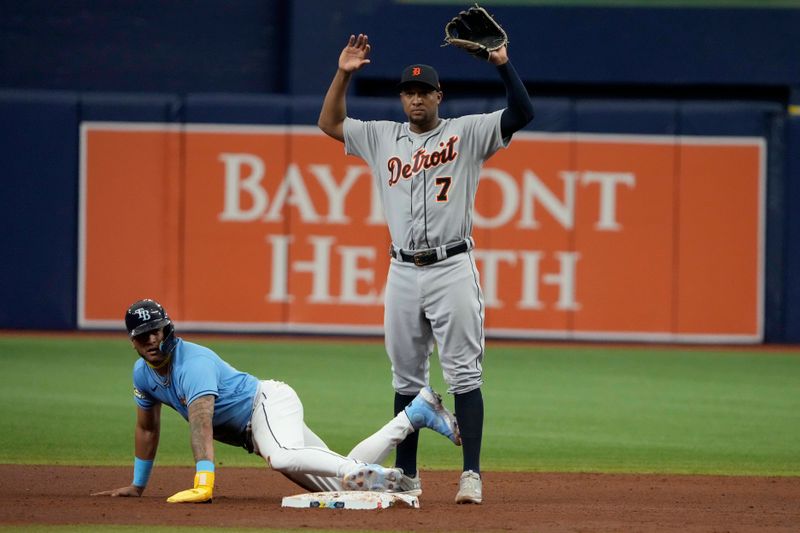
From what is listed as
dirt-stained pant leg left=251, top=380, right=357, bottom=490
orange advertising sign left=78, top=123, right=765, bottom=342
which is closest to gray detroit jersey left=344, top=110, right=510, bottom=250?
dirt-stained pant leg left=251, top=380, right=357, bottom=490

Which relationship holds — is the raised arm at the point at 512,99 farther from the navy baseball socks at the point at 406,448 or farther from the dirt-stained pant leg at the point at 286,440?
the dirt-stained pant leg at the point at 286,440

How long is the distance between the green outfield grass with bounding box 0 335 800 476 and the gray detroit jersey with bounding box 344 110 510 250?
6.89ft

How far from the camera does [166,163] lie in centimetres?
1512

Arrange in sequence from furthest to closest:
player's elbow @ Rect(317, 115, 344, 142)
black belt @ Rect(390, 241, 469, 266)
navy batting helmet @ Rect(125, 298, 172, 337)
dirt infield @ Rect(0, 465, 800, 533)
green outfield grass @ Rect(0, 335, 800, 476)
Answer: green outfield grass @ Rect(0, 335, 800, 476) → player's elbow @ Rect(317, 115, 344, 142) → black belt @ Rect(390, 241, 469, 266) → navy batting helmet @ Rect(125, 298, 172, 337) → dirt infield @ Rect(0, 465, 800, 533)

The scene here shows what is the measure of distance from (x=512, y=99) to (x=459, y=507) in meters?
1.78

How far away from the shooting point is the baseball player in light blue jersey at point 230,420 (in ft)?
19.6

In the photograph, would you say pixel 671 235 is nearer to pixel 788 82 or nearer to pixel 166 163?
pixel 788 82

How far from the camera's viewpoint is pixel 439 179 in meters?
6.20

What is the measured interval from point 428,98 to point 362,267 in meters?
8.88

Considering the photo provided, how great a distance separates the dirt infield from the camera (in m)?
A: 5.64

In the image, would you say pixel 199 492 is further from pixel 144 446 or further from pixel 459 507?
pixel 459 507

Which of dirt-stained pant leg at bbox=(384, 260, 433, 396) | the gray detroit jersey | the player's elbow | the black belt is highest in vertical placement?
the player's elbow

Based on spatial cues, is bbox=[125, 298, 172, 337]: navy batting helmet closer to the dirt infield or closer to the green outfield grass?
the dirt infield

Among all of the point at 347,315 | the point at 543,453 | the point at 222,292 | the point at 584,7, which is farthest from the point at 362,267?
the point at 543,453
